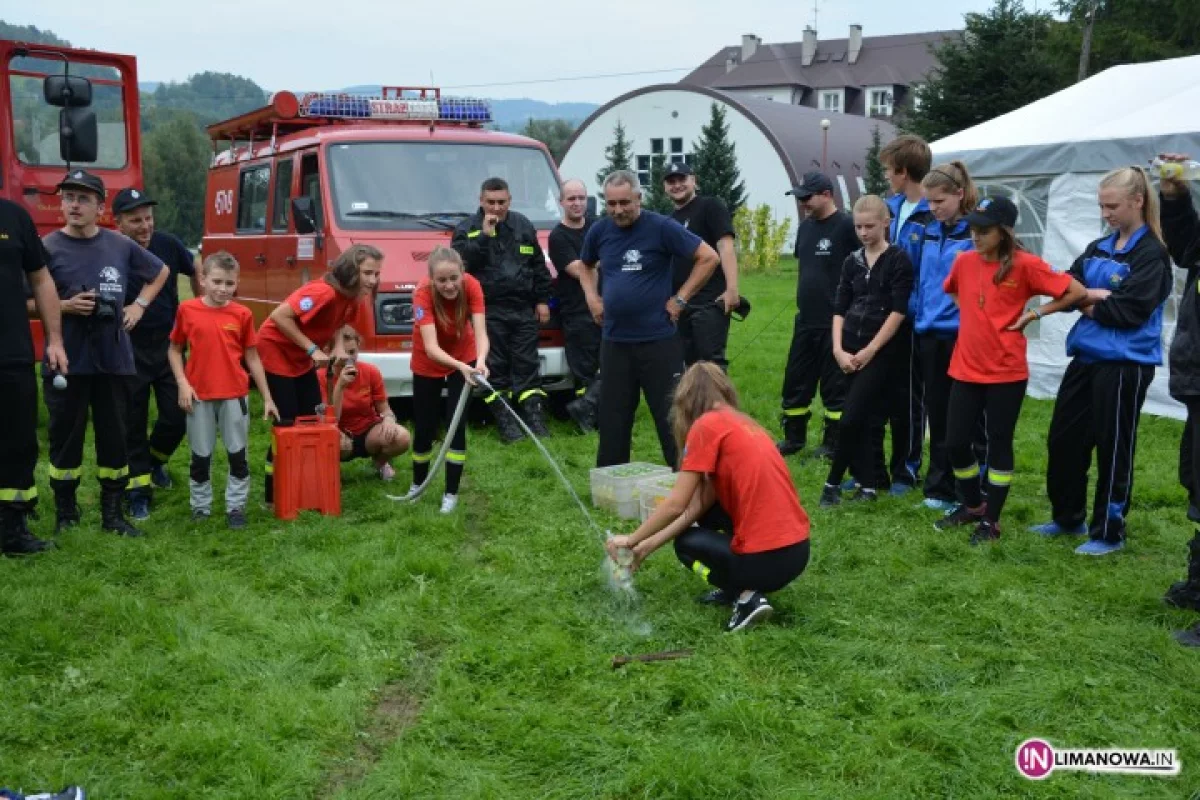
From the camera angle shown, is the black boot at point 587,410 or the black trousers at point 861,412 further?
the black boot at point 587,410

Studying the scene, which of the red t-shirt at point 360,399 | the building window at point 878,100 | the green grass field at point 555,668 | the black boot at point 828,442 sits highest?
the building window at point 878,100

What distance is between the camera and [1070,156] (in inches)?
390

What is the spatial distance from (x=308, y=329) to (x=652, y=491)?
232cm

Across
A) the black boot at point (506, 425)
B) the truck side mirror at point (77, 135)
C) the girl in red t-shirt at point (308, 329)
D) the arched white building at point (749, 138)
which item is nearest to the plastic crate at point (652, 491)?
the girl in red t-shirt at point (308, 329)

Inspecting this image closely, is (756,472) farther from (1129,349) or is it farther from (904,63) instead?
(904,63)

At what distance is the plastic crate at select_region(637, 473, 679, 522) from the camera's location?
618 cm

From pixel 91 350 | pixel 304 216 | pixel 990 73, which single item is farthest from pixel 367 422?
pixel 990 73

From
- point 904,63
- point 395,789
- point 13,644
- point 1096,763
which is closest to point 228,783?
point 395,789

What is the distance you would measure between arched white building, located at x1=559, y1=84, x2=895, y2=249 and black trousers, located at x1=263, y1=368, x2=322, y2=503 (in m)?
40.2

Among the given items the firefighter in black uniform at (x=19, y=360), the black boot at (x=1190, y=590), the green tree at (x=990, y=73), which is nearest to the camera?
the black boot at (x=1190, y=590)

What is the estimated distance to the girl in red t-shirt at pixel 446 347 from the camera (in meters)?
6.41

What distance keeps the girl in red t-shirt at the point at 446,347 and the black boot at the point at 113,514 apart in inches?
66.3

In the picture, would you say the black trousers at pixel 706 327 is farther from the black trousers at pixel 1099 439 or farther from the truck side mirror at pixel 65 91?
the truck side mirror at pixel 65 91

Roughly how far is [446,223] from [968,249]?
4.63 m
